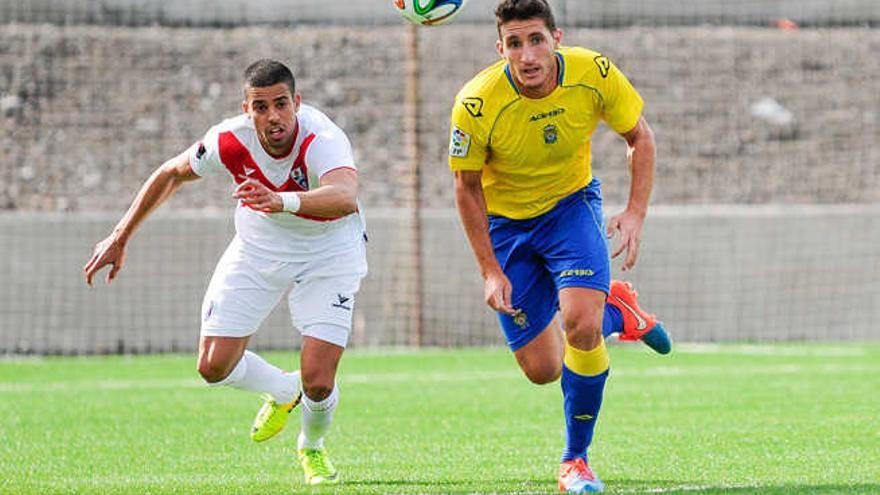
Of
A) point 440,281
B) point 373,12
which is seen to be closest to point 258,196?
point 440,281

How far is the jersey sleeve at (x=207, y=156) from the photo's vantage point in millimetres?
7855

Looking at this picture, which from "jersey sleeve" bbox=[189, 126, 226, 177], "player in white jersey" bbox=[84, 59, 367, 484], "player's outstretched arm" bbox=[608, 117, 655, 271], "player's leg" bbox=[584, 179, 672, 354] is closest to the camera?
"player's outstretched arm" bbox=[608, 117, 655, 271]

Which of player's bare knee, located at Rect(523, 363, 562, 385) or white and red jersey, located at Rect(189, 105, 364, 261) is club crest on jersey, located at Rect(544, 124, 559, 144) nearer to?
white and red jersey, located at Rect(189, 105, 364, 261)

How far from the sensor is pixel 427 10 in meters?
8.09

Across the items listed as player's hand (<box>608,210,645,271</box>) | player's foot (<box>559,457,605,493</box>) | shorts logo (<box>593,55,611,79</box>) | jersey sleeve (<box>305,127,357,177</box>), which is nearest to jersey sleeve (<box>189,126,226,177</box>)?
jersey sleeve (<box>305,127,357,177</box>)

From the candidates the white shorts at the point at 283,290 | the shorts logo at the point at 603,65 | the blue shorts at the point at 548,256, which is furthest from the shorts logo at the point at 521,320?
the shorts logo at the point at 603,65

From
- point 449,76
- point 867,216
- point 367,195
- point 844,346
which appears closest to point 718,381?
point 844,346

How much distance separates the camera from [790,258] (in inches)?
631

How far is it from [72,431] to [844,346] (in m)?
8.14

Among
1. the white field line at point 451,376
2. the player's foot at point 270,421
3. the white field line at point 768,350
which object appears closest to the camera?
the player's foot at point 270,421

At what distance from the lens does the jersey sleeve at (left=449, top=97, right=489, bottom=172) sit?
24.0 feet

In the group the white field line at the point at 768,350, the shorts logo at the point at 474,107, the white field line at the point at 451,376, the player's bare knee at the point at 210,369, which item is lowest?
the white field line at the point at 768,350

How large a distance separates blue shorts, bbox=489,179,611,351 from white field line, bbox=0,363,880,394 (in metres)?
4.70

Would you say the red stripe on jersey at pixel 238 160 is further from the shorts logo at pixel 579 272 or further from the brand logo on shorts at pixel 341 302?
the shorts logo at pixel 579 272
